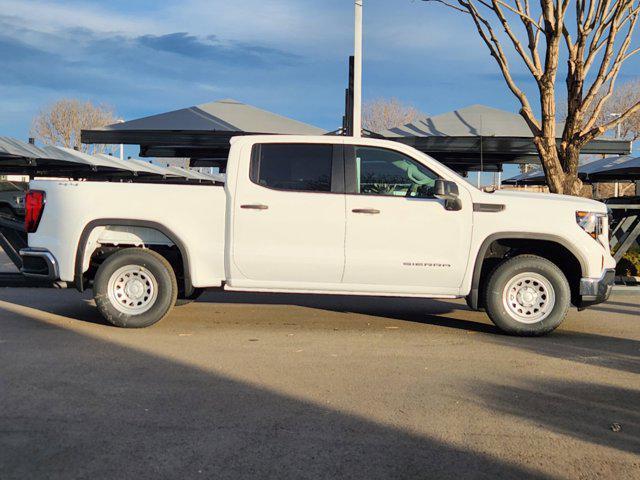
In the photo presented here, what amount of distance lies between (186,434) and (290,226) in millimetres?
3063

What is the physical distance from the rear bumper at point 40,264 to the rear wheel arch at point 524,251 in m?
4.46

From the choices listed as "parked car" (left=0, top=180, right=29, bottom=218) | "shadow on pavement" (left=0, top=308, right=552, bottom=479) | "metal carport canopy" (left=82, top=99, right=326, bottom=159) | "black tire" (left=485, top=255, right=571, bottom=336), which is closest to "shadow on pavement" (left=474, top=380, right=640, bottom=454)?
"shadow on pavement" (left=0, top=308, right=552, bottom=479)

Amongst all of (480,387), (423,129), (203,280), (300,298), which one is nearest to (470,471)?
(480,387)

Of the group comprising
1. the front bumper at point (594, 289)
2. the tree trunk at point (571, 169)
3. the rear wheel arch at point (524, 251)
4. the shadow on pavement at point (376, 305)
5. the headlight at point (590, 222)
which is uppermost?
the tree trunk at point (571, 169)

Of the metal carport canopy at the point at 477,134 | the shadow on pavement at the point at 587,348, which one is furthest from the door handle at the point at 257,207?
the metal carport canopy at the point at 477,134

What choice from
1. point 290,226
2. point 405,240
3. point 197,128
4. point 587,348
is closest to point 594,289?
point 587,348

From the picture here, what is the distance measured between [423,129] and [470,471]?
11.5m

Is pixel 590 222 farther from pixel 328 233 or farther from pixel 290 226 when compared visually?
pixel 290 226

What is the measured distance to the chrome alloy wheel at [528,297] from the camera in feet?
21.9

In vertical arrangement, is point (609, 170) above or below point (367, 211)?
above

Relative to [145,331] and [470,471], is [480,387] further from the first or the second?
[145,331]

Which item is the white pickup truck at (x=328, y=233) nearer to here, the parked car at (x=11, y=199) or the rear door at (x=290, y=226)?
the rear door at (x=290, y=226)

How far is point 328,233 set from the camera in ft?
21.6

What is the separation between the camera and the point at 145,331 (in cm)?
685
